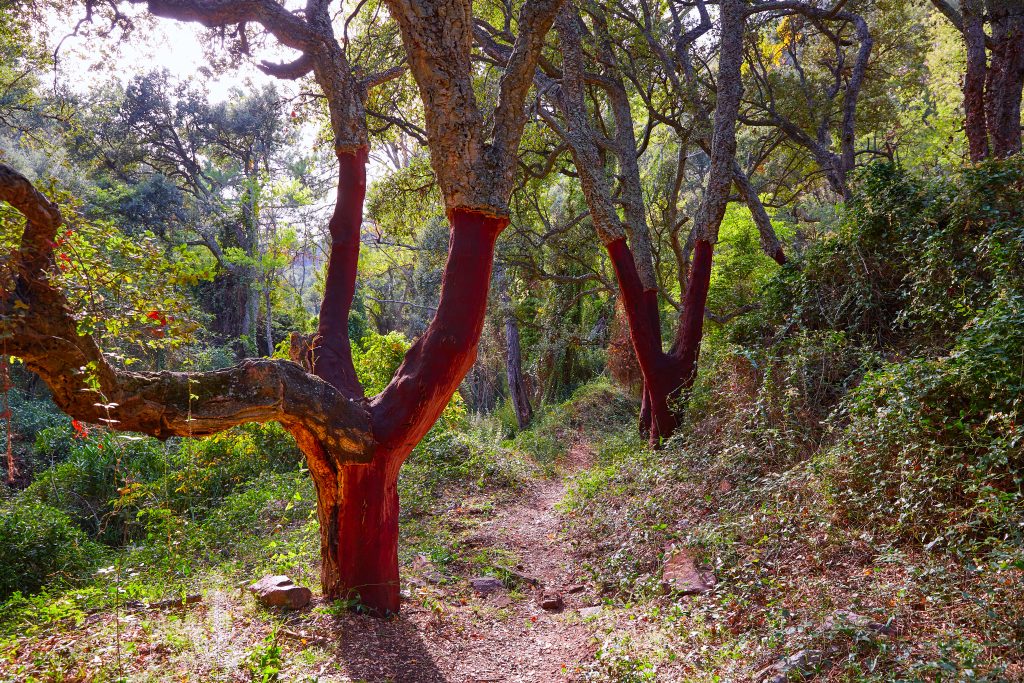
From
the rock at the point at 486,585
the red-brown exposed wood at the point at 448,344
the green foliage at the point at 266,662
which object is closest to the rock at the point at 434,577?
the rock at the point at 486,585

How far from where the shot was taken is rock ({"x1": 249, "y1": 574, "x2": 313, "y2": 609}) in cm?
465

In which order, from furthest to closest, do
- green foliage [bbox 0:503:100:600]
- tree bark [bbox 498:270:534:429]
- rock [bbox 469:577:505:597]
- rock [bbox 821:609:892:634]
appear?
tree bark [bbox 498:270:534:429], green foliage [bbox 0:503:100:600], rock [bbox 469:577:505:597], rock [bbox 821:609:892:634]

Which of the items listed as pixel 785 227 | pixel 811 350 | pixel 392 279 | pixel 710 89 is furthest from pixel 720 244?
pixel 392 279

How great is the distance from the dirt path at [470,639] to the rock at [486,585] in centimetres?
8

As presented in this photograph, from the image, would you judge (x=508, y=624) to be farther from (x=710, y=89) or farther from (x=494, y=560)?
(x=710, y=89)

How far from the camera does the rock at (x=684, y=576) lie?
4.76 m

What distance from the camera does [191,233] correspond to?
22.9 metres

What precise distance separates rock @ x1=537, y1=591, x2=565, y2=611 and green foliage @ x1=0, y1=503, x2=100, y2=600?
4632mm

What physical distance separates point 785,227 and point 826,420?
31.1 ft

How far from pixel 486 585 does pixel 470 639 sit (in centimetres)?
119

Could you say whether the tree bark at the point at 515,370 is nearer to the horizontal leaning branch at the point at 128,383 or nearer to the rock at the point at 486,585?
the rock at the point at 486,585

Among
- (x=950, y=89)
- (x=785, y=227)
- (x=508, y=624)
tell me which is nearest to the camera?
(x=508, y=624)

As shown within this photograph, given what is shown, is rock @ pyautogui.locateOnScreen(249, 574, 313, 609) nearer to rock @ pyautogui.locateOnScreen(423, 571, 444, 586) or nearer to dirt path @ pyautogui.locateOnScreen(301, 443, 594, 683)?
dirt path @ pyautogui.locateOnScreen(301, 443, 594, 683)

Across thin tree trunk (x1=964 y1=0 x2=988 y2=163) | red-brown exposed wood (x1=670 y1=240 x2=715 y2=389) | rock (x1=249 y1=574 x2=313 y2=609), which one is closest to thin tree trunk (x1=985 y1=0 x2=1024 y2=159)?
thin tree trunk (x1=964 y1=0 x2=988 y2=163)
